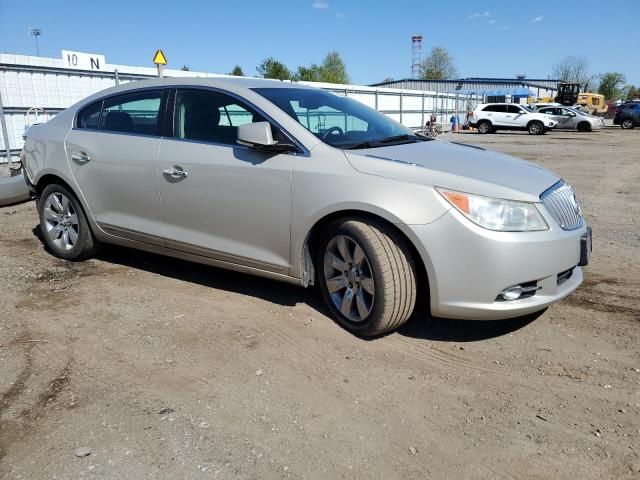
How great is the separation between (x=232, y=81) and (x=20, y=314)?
234 centimetres

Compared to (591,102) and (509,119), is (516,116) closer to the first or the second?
(509,119)

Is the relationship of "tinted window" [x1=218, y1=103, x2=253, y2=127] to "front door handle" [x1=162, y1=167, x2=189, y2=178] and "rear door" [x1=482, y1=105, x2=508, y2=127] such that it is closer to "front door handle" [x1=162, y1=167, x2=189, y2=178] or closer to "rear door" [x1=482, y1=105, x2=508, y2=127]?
"front door handle" [x1=162, y1=167, x2=189, y2=178]

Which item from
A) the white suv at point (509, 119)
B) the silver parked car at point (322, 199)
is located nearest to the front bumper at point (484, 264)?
the silver parked car at point (322, 199)

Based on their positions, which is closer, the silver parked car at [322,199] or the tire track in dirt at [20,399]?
the tire track in dirt at [20,399]

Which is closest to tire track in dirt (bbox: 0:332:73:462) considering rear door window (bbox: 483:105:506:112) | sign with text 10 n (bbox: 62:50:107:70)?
sign with text 10 n (bbox: 62:50:107:70)

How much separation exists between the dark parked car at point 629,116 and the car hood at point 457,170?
35.6 m

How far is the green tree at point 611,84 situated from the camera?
3836 inches

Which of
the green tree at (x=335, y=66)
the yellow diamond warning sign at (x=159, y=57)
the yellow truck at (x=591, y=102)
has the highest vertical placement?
the green tree at (x=335, y=66)

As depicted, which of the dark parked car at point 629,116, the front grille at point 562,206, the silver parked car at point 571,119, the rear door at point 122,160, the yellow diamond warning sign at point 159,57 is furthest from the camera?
the dark parked car at point 629,116

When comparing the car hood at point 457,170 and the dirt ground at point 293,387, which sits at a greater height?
the car hood at point 457,170

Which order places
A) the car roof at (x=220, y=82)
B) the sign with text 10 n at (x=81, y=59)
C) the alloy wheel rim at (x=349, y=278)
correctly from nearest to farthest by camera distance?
1. the alloy wheel rim at (x=349, y=278)
2. the car roof at (x=220, y=82)
3. the sign with text 10 n at (x=81, y=59)

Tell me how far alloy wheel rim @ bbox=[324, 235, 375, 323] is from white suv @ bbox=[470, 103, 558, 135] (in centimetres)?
2943

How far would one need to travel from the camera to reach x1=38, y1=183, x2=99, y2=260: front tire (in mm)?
4887

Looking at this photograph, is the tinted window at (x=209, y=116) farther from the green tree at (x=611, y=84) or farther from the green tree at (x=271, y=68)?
the green tree at (x=611, y=84)
